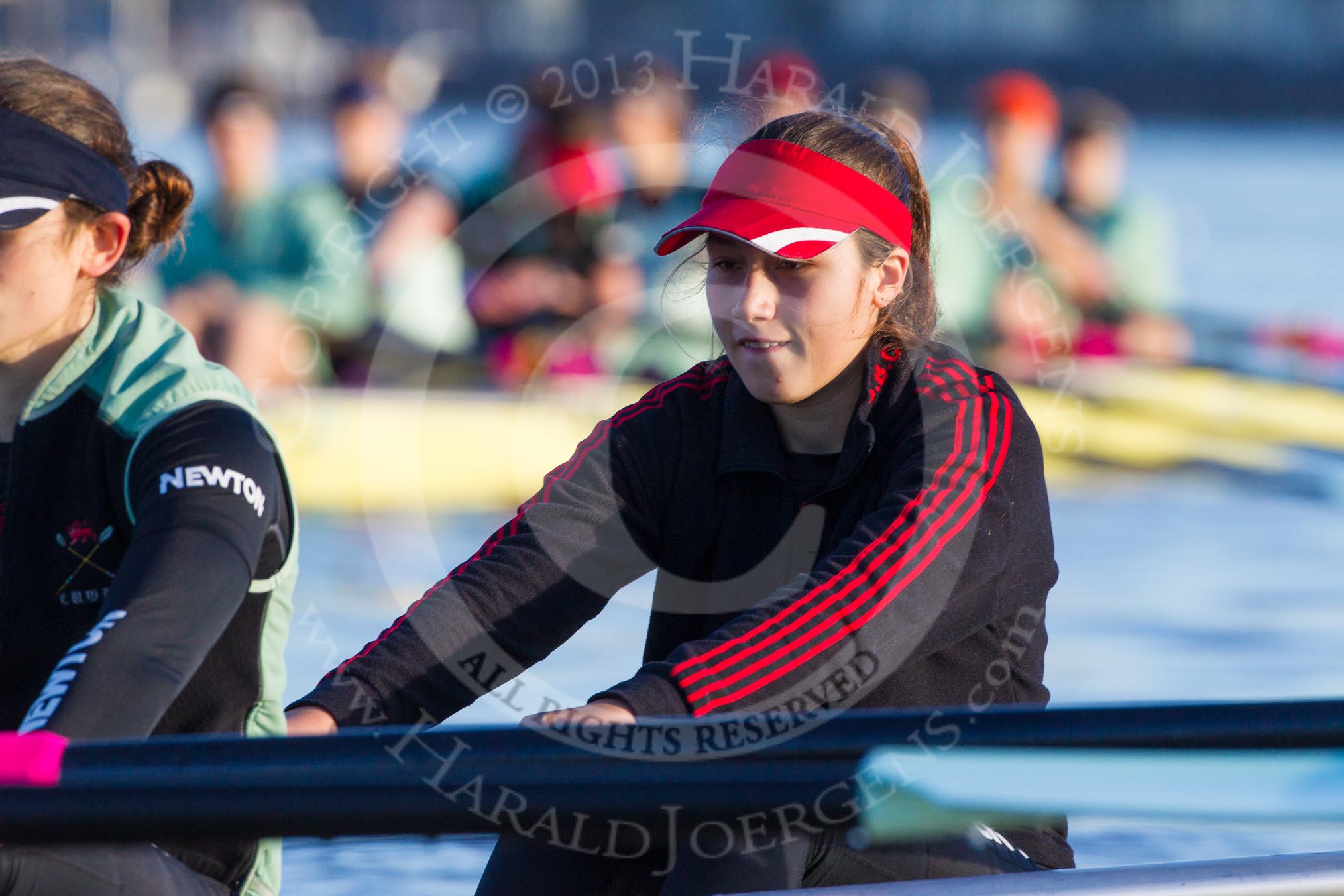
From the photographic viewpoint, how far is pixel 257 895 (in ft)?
5.63

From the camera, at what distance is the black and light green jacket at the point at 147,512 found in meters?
1.62

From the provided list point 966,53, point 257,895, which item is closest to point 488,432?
point 257,895

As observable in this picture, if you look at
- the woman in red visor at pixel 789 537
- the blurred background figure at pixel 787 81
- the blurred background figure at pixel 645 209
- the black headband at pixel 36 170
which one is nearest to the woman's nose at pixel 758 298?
the woman in red visor at pixel 789 537

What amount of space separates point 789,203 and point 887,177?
135 mm

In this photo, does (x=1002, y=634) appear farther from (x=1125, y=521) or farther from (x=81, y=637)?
(x=1125, y=521)

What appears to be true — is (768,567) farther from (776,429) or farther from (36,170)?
(36,170)

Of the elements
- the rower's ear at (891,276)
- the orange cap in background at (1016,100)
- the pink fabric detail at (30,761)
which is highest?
the orange cap in background at (1016,100)

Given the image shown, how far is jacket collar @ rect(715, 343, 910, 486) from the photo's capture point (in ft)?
5.92

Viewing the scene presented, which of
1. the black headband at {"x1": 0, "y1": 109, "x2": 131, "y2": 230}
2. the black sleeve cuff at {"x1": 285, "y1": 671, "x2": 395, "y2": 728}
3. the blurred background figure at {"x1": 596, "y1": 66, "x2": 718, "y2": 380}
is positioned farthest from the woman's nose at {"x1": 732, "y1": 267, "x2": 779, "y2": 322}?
the blurred background figure at {"x1": 596, "y1": 66, "x2": 718, "y2": 380}

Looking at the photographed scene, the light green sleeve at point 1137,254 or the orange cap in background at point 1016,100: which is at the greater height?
the orange cap in background at point 1016,100

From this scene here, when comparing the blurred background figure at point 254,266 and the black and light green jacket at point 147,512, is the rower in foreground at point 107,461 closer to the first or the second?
the black and light green jacket at point 147,512

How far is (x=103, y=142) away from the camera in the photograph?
1.73 meters

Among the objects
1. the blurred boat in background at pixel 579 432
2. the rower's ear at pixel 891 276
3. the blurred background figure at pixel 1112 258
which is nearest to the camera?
the rower's ear at pixel 891 276

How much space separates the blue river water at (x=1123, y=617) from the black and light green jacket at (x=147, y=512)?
2.77 ft
